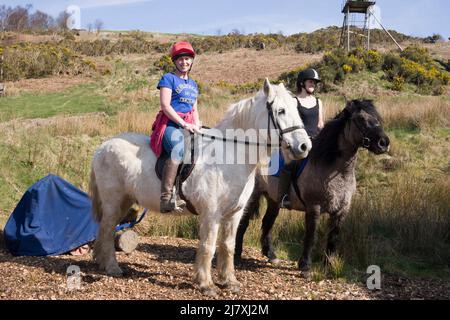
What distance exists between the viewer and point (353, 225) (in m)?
7.01

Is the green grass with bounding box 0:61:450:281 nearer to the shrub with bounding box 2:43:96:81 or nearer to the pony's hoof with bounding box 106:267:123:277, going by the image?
the pony's hoof with bounding box 106:267:123:277

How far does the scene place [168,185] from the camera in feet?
16.3

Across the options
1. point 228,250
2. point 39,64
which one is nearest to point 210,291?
point 228,250

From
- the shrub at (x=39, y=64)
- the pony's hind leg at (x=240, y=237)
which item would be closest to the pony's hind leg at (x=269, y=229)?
the pony's hind leg at (x=240, y=237)

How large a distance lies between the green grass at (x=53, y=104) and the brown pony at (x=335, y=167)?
38.5 ft

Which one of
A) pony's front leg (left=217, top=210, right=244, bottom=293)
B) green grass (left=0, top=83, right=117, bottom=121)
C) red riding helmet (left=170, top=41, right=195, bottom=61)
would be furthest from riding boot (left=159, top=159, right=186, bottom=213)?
green grass (left=0, top=83, right=117, bottom=121)

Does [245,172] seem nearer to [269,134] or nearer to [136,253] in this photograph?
[269,134]

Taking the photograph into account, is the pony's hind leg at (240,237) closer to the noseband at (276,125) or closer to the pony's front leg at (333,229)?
the pony's front leg at (333,229)

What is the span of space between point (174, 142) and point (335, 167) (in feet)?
6.99

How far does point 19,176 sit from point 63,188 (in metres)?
3.51

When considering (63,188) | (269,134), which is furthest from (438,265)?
(63,188)

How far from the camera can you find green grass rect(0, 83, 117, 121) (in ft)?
52.4

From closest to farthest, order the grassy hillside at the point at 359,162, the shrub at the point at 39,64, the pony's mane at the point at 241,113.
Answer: the pony's mane at the point at 241,113 < the grassy hillside at the point at 359,162 < the shrub at the point at 39,64

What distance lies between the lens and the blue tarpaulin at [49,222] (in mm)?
6488
